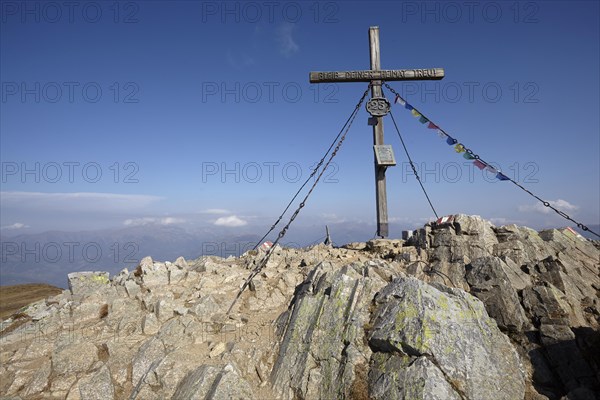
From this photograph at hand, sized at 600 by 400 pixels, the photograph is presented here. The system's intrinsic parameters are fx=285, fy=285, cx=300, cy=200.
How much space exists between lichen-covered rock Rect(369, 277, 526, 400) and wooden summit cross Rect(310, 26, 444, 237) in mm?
6527

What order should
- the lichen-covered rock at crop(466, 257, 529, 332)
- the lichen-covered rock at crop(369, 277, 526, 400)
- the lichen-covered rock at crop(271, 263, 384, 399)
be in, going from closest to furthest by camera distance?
1. the lichen-covered rock at crop(369, 277, 526, 400)
2. the lichen-covered rock at crop(271, 263, 384, 399)
3. the lichen-covered rock at crop(466, 257, 529, 332)

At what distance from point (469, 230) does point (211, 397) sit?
39.7ft

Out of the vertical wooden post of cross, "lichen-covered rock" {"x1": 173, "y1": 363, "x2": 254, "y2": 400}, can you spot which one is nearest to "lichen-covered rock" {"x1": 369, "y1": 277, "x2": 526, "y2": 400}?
"lichen-covered rock" {"x1": 173, "y1": 363, "x2": 254, "y2": 400}

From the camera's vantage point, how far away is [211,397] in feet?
24.2

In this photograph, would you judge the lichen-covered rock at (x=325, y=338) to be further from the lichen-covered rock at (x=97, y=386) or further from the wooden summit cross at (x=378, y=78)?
the wooden summit cross at (x=378, y=78)

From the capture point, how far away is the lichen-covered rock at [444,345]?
23.0 feet

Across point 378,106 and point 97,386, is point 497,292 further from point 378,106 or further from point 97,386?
point 97,386

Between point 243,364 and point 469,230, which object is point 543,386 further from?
point 243,364

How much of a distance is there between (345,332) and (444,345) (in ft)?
8.75

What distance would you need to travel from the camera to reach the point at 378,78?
14883mm

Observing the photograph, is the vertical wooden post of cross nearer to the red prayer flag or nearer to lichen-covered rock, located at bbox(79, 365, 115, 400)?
the red prayer flag

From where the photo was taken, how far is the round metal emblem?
14734 mm

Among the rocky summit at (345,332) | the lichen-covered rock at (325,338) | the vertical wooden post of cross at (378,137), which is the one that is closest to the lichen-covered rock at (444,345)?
the rocky summit at (345,332)

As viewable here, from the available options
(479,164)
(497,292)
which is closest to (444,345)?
(497,292)
